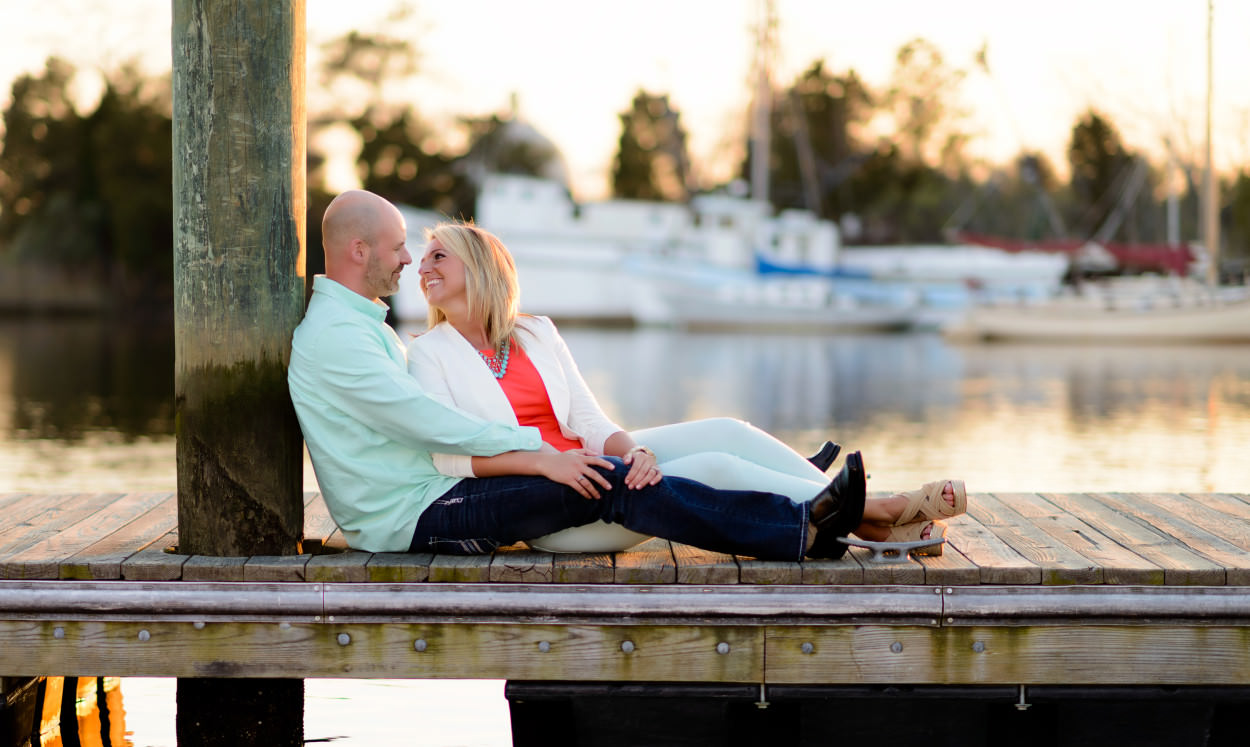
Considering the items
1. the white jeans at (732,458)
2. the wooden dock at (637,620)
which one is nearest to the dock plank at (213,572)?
the wooden dock at (637,620)

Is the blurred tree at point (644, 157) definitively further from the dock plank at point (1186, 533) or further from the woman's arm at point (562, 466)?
the woman's arm at point (562, 466)

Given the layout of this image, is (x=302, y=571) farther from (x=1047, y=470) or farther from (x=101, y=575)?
(x=1047, y=470)

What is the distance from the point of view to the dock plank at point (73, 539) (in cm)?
377

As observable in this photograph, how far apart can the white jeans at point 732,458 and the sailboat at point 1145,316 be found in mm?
36374

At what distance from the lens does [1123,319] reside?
125ft

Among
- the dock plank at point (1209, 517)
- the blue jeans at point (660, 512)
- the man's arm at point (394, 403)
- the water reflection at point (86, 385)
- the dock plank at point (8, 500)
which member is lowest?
the water reflection at point (86, 385)

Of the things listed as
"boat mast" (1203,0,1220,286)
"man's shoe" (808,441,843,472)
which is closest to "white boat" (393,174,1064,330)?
"boat mast" (1203,0,1220,286)

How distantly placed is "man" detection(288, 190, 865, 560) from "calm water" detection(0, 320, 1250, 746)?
55.0 inches

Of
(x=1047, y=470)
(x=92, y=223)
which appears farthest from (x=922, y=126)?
(x=1047, y=470)

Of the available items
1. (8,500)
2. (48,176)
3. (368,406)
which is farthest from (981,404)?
(48,176)

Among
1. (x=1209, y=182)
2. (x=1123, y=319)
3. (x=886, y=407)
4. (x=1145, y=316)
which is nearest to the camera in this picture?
(x=886, y=407)

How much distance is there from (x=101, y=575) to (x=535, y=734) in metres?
1.27

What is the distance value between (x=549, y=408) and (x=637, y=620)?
0.76 m

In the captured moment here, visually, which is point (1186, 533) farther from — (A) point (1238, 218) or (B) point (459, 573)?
(A) point (1238, 218)
